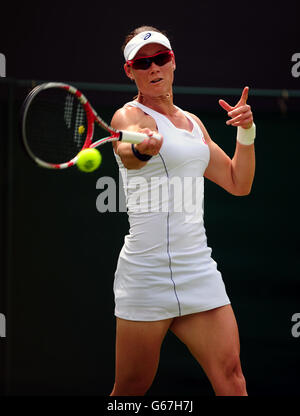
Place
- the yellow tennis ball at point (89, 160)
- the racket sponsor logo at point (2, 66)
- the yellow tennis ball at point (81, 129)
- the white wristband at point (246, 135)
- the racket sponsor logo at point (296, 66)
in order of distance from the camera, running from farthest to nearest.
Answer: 1. the racket sponsor logo at point (296, 66)
2. the racket sponsor logo at point (2, 66)
3. the white wristband at point (246, 135)
4. the yellow tennis ball at point (81, 129)
5. the yellow tennis ball at point (89, 160)

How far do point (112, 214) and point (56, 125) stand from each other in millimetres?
1294

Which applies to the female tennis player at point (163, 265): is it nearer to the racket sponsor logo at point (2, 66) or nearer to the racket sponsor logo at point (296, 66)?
the racket sponsor logo at point (2, 66)

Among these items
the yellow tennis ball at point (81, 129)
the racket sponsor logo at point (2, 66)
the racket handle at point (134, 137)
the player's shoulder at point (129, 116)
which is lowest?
the racket handle at point (134, 137)

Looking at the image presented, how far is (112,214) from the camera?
14.5 feet

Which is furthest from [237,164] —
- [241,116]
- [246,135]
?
[241,116]

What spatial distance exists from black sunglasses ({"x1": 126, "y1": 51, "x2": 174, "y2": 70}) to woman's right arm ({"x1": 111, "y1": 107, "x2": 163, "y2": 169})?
17 cm

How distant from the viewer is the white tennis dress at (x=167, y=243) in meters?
3.07

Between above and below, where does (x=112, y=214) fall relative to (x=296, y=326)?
above

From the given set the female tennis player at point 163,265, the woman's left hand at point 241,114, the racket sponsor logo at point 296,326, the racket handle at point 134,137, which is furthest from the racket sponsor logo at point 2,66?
the racket sponsor logo at point 296,326

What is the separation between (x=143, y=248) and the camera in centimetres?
311

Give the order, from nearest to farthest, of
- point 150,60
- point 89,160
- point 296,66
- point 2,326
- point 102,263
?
point 89,160
point 150,60
point 2,326
point 102,263
point 296,66

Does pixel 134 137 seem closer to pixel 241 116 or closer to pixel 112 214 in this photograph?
pixel 241 116

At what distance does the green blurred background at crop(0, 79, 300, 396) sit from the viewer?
4.34 metres

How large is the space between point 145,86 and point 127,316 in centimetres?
92
